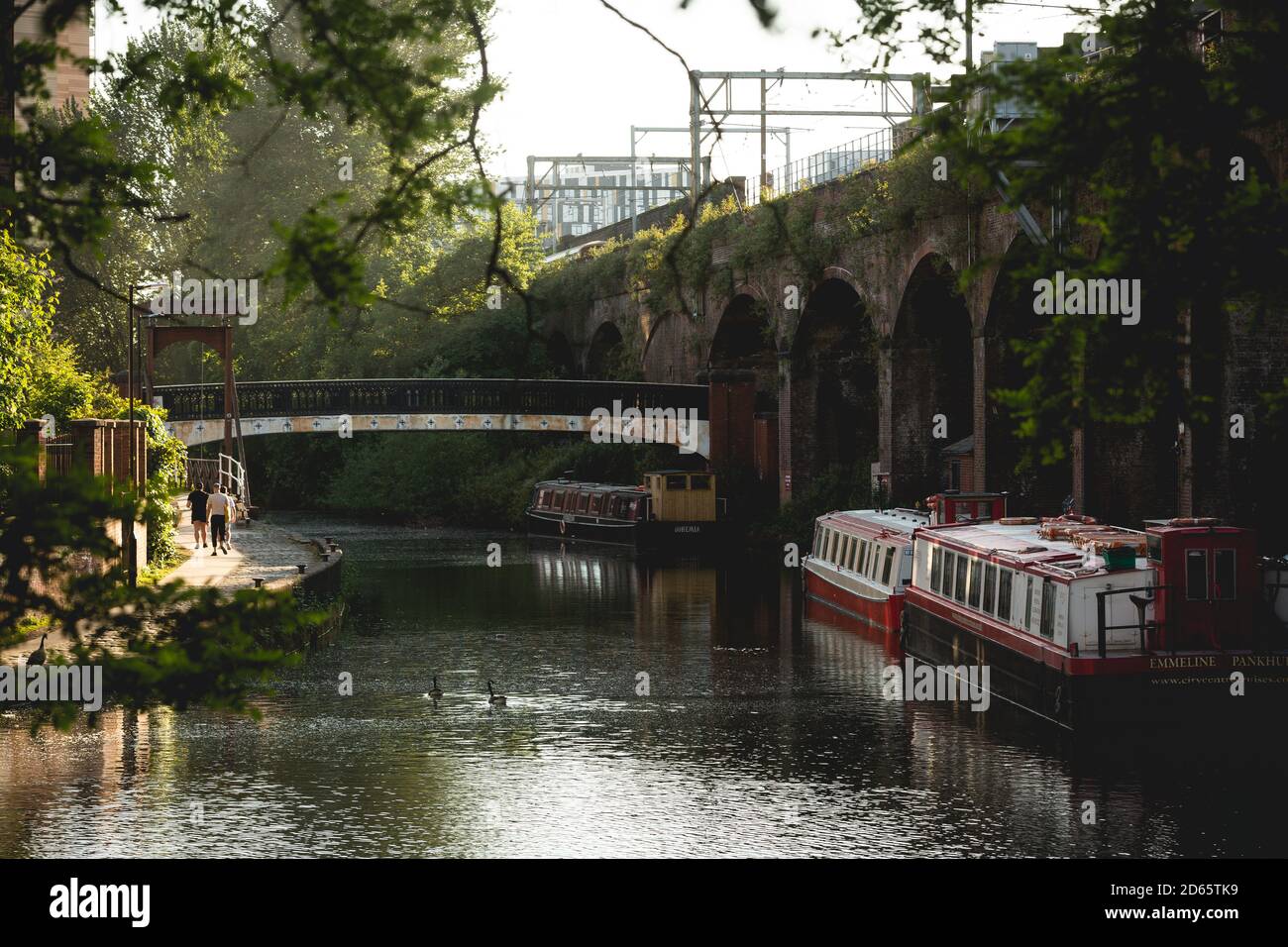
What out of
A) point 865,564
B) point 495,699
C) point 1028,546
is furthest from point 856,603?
point 495,699

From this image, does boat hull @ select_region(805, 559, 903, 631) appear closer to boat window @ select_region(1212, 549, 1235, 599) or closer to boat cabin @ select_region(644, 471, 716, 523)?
boat window @ select_region(1212, 549, 1235, 599)

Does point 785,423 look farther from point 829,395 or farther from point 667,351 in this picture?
point 667,351

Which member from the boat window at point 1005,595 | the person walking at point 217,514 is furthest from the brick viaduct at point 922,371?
the person walking at point 217,514

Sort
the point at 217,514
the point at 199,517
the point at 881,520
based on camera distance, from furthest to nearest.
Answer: the point at 199,517 → the point at 217,514 → the point at 881,520

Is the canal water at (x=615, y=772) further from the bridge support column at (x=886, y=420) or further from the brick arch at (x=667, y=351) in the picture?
the brick arch at (x=667, y=351)

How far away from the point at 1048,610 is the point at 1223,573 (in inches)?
59.7

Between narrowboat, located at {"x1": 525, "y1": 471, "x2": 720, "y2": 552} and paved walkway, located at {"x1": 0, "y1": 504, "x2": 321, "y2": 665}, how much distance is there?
24.8 ft

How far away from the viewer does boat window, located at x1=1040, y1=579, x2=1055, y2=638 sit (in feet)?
46.9

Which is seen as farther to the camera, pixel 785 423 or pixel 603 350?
pixel 603 350

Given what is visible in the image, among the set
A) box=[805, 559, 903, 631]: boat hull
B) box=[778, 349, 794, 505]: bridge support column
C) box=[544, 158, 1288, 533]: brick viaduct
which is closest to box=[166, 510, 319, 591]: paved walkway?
box=[544, 158, 1288, 533]: brick viaduct

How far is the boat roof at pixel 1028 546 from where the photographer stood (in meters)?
14.5

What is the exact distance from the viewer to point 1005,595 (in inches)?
620
